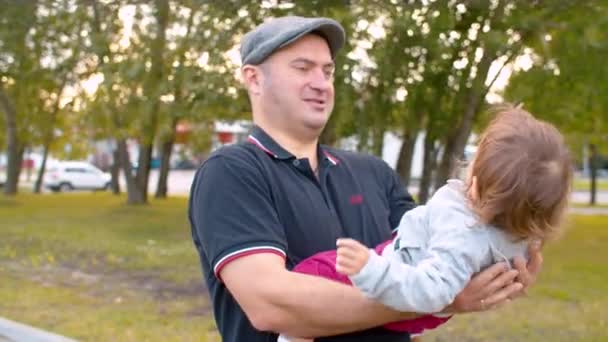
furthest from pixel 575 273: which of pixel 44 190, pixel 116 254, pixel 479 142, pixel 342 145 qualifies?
pixel 44 190

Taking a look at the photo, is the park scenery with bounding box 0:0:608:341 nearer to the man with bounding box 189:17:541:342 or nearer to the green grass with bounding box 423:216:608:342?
the green grass with bounding box 423:216:608:342

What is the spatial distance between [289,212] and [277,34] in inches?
19.7

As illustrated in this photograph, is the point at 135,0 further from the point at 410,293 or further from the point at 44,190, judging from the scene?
the point at 44,190

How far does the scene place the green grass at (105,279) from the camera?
8547mm

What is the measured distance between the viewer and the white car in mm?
45531

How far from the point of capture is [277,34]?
2.46 metres

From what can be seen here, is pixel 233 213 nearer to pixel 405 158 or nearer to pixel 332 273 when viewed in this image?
pixel 332 273

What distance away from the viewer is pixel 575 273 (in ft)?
41.6

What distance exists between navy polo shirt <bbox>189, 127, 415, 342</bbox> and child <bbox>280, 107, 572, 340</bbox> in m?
0.11

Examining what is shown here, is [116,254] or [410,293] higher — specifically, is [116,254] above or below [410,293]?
below

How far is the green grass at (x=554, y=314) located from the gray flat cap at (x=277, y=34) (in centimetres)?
335

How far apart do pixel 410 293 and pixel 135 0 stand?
1170 cm

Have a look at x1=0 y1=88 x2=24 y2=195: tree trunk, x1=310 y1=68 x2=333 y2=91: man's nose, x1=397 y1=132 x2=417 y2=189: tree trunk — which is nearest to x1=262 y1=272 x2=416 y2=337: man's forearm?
x1=310 y1=68 x2=333 y2=91: man's nose

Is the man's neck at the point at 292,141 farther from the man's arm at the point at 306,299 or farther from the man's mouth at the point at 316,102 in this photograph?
the man's arm at the point at 306,299
